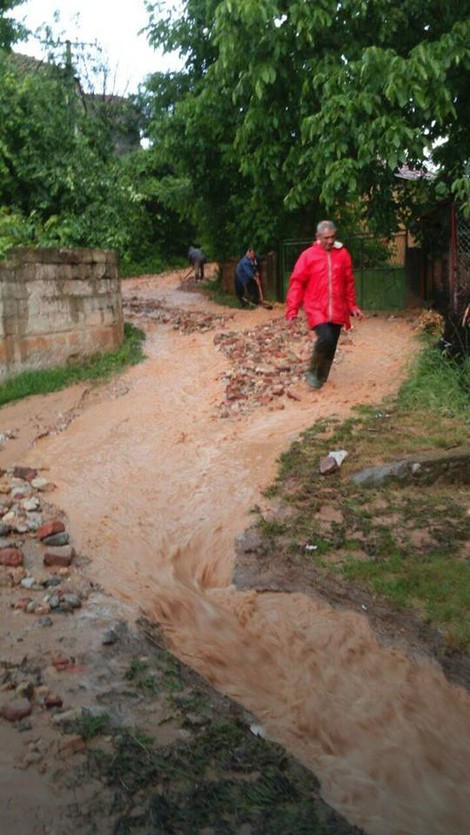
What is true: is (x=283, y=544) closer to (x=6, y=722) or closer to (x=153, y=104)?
(x=6, y=722)

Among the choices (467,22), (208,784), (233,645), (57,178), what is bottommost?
(233,645)

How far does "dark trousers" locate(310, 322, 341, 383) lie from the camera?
8.27m

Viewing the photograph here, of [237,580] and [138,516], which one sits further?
[138,516]

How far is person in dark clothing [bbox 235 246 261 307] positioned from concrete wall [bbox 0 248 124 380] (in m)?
5.13

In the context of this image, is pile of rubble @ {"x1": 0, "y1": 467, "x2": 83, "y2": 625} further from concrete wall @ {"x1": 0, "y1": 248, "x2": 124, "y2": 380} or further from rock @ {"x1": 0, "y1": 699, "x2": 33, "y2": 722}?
concrete wall @ {"x1": 0, "y1": 248, "x2": 124, "y2": 380}

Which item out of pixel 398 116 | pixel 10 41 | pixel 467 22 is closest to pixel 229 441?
pixel 398 116

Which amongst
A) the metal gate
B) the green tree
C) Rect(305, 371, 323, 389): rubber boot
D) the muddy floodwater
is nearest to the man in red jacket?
Rect(305, 371, 323, 389): rubber boot

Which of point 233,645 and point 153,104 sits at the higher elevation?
point 153,104

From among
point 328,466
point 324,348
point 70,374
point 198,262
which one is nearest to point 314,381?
point 324,348

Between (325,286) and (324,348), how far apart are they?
0.68 meters

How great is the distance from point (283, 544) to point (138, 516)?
4.13ft

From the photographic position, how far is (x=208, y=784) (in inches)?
123

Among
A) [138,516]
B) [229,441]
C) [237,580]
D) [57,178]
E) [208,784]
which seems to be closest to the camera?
[208,784]

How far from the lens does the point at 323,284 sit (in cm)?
812
